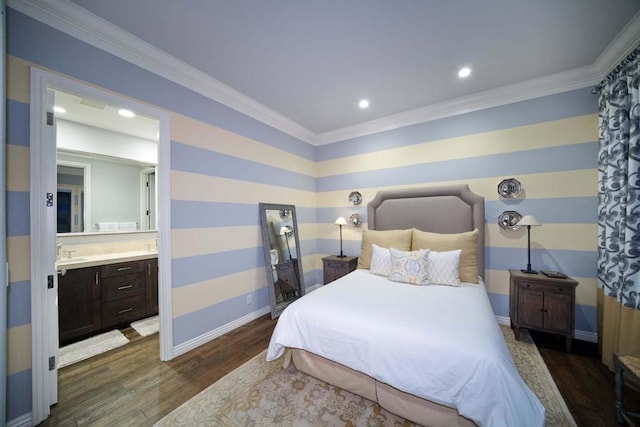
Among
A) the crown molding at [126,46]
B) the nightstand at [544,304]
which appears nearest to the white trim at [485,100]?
the crown molding at [126,46]

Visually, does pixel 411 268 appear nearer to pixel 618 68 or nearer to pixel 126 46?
pixel 618 68

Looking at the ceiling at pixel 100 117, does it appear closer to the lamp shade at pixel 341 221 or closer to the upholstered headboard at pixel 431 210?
the lamp shade at pixel 341 221

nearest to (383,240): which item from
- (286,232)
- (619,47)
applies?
(286,232)

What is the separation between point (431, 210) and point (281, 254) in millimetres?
2266

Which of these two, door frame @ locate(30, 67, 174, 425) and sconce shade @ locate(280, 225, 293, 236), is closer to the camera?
door frame @ locate(30, 67, 174, 425)

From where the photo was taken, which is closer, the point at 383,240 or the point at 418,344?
the point at 418,344

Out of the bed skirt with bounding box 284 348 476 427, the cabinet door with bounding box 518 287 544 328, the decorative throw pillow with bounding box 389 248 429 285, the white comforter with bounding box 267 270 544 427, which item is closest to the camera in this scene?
the white comforter with bounding box 267 270 544 427

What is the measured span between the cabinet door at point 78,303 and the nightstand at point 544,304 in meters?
4.81

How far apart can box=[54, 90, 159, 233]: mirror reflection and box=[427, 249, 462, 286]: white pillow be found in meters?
3.62

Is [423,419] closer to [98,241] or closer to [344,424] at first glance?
[344,424]

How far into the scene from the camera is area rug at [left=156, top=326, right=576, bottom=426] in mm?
1540

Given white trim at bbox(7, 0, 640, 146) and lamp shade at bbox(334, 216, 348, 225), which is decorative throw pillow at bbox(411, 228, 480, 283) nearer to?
lamp shade at bbox(334, 216, 348, 225)

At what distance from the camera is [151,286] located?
3.16 m

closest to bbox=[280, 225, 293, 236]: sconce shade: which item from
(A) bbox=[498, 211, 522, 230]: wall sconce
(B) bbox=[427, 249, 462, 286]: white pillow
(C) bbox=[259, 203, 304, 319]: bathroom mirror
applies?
(C) bbox=[259, 203, 304, 319]: bathroom mirror
